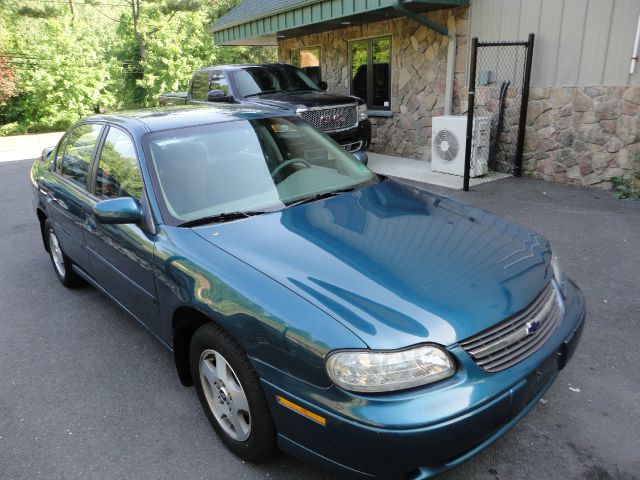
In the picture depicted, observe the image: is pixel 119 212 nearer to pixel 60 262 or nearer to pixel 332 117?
pixel 60 262

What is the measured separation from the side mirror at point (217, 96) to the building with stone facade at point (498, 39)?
7.56 feet

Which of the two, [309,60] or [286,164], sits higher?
[309,60]

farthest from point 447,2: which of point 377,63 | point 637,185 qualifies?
point 637,185

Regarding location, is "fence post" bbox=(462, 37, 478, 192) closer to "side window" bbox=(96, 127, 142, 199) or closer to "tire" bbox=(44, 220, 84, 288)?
"side window" bbox=(96, 127, 142, 199)

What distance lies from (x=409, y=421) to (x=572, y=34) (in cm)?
717

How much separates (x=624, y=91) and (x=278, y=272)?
6548 mm

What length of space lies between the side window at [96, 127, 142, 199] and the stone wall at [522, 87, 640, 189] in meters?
6.50

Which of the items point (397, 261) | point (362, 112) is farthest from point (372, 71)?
point (397, 261)

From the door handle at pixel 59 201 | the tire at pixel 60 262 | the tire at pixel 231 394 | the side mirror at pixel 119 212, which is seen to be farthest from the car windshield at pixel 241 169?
the tire at pixel 60 262

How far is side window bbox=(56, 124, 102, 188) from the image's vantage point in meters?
3.76

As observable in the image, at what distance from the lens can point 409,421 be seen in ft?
5.90

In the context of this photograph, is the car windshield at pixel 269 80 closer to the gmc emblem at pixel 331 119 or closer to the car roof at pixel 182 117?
the gmc emblem at pixel 331 119

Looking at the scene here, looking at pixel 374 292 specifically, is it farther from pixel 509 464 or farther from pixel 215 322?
pixel 509 464

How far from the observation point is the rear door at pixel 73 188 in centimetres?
372
